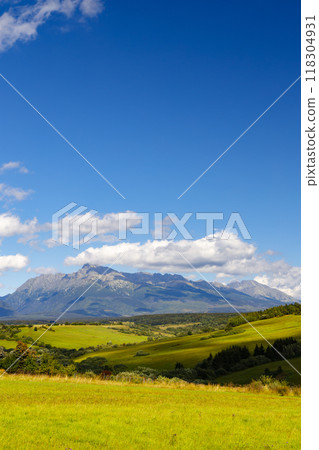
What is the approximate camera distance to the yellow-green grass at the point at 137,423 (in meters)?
11.9

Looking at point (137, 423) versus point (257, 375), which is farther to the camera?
point (257, 375)

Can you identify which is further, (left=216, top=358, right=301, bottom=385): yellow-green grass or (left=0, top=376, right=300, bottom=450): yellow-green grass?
(left=216, top=358, right=301, bottom=385): yellow-green grass

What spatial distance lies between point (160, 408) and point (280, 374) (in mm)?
25079

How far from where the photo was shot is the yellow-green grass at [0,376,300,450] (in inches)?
468

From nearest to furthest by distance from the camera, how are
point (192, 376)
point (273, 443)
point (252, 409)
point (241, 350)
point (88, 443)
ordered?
point (88, 443) → point (273, 443) → point (252, 409) → point (192, 376) → point (241, 350)

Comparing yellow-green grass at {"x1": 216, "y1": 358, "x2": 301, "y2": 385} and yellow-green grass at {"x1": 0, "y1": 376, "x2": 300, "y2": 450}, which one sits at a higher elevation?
yellow-green grass at {"x1": 0, "y1": 376, "x2": 300, "y2": 450}

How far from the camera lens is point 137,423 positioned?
14.4 meters

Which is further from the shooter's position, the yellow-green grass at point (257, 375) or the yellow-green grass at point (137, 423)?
the yellow-green grass at point (257, 375)

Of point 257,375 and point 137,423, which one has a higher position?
point 137,423
